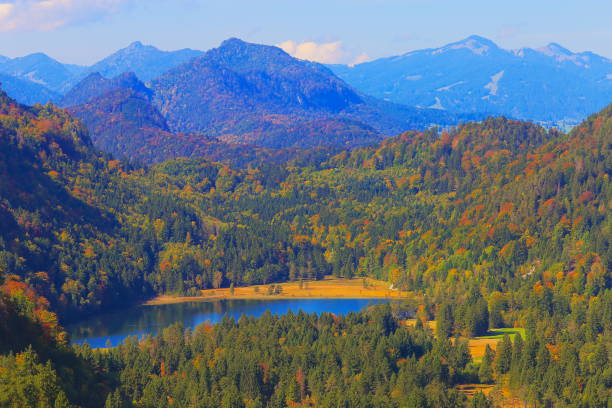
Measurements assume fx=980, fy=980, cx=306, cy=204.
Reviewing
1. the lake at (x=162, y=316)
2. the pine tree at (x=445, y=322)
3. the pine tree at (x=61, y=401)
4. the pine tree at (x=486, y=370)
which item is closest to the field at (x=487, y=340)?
the pine tree at (x=445, y=322)

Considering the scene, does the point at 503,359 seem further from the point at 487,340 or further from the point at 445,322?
the point at 445,322

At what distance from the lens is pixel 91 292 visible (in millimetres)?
192750

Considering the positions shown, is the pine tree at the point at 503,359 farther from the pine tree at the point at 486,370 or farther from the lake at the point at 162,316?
the lake at the point at 162,316

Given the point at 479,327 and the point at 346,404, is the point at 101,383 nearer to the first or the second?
the point at 346,404

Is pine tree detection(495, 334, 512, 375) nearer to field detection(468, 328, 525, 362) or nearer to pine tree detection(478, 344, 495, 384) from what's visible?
pine tree detection(478, 344, 495, 384)

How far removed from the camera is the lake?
552ft

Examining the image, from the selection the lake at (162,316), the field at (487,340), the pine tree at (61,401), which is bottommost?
the field at (487,340)

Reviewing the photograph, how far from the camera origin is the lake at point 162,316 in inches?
6619

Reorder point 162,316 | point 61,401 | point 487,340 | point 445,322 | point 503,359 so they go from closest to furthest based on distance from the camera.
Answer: point 61,401 → point 503,359 → point 487,340 → point 445,322 → point 162,316

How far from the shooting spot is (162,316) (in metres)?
187

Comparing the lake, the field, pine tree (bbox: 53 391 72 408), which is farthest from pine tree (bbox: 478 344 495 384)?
pine tree (bbox: 53 391 72 408)

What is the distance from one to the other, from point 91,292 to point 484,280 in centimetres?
7877

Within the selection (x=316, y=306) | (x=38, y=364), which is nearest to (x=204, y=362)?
(x=38, y=364)

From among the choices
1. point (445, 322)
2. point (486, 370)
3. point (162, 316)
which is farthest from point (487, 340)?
point (162, 316)
